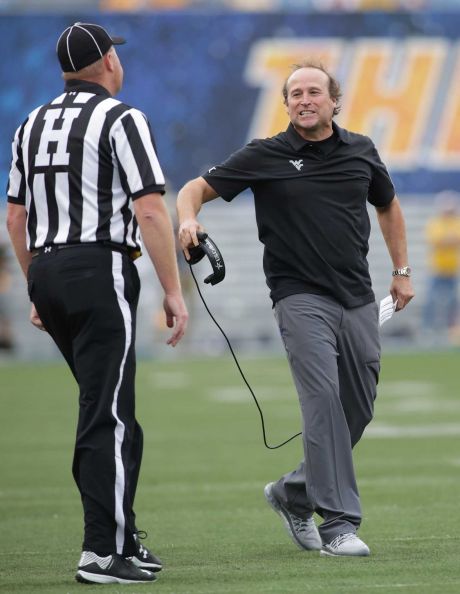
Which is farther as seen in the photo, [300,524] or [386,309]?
[386,309]

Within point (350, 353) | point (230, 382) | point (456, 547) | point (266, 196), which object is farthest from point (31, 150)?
point (230, 382)

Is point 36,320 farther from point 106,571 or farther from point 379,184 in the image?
point 379,184

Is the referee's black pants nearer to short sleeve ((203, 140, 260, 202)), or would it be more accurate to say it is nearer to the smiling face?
short sleeve ((203, 140, 260, 202))

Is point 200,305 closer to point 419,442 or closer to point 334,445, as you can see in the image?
point 419,442

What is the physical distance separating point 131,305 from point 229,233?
21195mm

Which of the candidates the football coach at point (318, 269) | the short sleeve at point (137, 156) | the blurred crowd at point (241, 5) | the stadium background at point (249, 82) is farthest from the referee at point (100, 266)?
the blurred crowd at point (241, 5)

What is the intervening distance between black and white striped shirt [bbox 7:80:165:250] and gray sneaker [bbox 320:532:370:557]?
1.44 metres

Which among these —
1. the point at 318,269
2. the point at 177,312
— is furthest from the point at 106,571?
the point at 318,269

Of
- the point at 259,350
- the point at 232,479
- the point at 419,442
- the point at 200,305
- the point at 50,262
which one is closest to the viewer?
the point at 50,262

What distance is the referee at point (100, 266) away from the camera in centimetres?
527

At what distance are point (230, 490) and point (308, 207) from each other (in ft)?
9.50

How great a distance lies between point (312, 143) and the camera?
20.2ft

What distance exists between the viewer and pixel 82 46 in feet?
17.8

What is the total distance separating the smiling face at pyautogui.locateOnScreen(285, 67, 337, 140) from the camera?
6.10 meters
